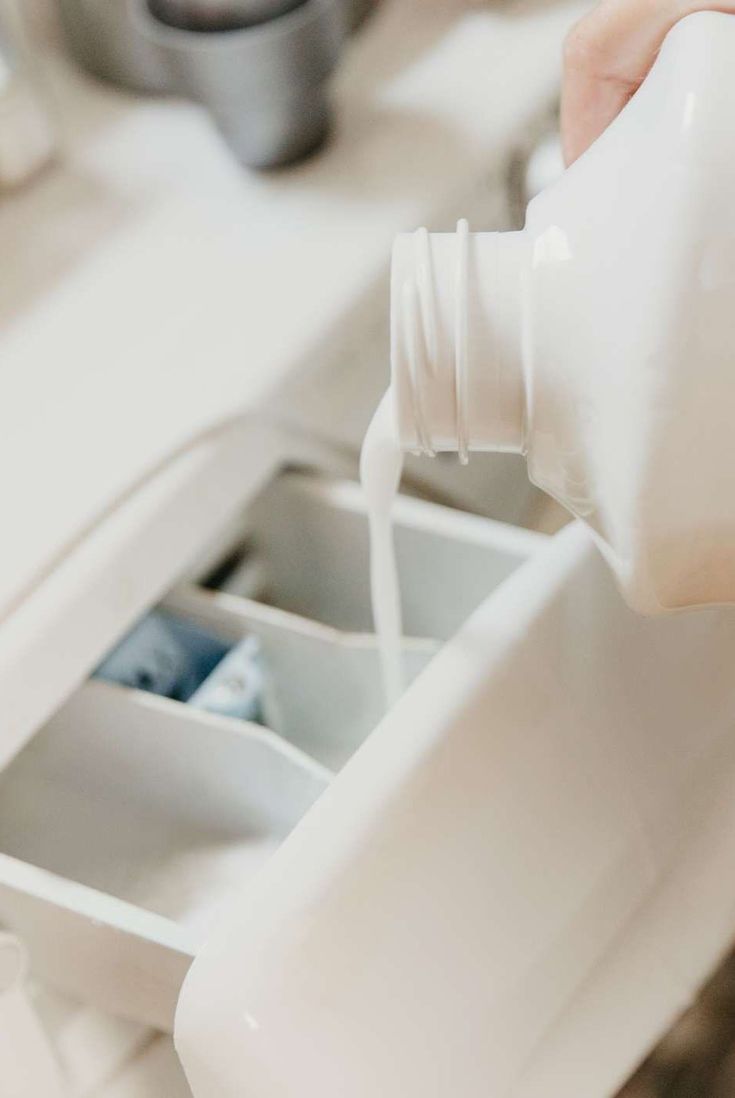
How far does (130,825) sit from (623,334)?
39 cm

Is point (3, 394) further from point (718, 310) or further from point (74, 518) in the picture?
point (718, 310)

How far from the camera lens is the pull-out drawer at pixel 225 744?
0.57m

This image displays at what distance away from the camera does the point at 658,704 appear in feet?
1.89

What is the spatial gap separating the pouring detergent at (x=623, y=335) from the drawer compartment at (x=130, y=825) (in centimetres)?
20

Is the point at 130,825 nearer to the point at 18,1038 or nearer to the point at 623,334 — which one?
the point at 18,1038

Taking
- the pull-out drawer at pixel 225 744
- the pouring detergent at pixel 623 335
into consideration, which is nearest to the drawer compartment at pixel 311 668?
the pull-out drawer at pixel 225 744

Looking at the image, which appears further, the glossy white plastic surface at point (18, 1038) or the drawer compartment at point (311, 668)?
the drawer compartment at point (311, 668)

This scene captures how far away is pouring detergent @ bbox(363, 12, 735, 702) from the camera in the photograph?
0.37 metres

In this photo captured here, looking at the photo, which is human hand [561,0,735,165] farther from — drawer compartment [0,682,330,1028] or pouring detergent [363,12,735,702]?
drawer compartment [0,682,330,1028]

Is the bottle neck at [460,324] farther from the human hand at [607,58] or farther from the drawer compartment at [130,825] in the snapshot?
the drawer compartment at [130,825]

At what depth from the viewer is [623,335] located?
38cm

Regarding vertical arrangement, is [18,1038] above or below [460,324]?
below

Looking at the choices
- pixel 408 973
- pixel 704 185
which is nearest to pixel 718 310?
pixel 704 185

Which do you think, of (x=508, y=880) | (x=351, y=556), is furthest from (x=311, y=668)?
(x=508, y=880)
